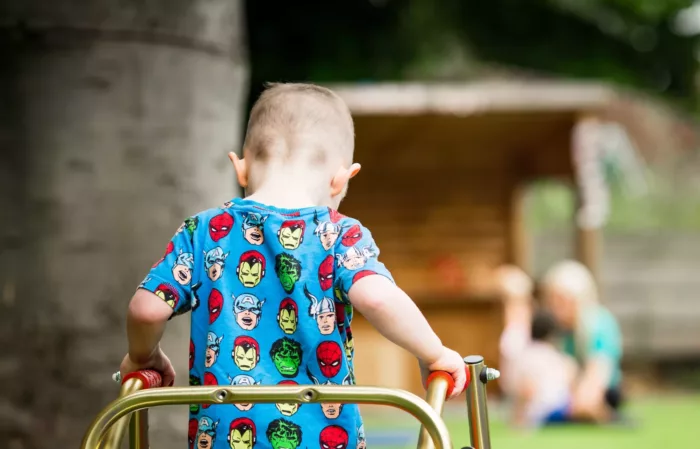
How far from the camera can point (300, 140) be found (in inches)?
79.1

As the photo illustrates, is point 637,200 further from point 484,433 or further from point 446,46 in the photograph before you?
point 484,433

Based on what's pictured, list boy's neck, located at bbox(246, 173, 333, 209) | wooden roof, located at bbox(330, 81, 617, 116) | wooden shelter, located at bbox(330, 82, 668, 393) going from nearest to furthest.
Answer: boy's neck, located at bbox(246, 173, 333, 209)
wooden roof, located at bbox(330, 81, 617, 116)
wooden shelter, located at bbox(330, 82, 668, 393)

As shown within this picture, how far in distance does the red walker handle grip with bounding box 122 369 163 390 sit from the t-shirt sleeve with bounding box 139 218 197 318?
0.42 ft

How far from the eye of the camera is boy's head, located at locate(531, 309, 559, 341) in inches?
329

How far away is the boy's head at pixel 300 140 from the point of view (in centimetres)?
201

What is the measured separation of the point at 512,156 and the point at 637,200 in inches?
858

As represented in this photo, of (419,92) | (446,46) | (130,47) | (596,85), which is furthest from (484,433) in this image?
(446,46)

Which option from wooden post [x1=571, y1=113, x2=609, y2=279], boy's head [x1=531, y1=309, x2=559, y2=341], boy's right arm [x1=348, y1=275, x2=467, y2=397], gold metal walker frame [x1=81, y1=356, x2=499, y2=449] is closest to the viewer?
gold metal walker frame [x1=81, y1=356, x2=499, y2=449]

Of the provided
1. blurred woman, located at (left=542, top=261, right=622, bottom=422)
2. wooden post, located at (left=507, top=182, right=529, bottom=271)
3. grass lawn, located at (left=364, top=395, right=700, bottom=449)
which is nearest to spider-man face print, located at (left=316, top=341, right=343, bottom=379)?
grass lawn, located at (left=364, top=395, right=700, bottom=449)

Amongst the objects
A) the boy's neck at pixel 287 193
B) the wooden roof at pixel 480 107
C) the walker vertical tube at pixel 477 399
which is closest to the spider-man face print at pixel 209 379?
the boy's neck at pixel 287 193

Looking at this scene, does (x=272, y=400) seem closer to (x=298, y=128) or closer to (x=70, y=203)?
(x=298, y=128)

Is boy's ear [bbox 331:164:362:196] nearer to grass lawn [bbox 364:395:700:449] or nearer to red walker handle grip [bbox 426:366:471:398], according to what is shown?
red walker handle grip [bbox 426:366:471:398]

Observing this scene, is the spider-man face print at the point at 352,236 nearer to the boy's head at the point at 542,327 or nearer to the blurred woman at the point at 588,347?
the blurred woman at the point at 588,347

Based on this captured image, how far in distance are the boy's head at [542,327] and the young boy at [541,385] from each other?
208mm
